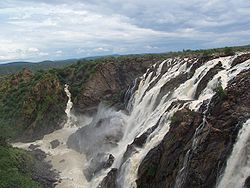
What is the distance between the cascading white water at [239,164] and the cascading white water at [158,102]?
9.65 ft

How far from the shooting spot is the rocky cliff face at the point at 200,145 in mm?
21000

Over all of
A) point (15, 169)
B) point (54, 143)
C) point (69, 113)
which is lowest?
point (54, 143)

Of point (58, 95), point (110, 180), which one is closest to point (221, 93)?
point (110, 180)

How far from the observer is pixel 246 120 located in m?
20.9

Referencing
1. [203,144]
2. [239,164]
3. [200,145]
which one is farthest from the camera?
[200,145]

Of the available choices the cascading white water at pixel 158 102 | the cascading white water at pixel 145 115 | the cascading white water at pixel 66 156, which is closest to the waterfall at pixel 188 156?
the cascading white water at pixel 145 115

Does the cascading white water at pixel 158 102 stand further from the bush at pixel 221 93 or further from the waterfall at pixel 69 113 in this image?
the waterfall at pixel 69 113

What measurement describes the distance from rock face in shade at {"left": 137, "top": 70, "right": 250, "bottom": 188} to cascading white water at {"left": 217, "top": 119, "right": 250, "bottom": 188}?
39 centimetres

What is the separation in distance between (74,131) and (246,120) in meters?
31.0

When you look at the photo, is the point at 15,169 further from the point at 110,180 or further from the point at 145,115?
the point at 145,115

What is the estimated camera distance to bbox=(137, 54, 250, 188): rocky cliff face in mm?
21000

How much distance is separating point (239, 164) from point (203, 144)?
9.91 feet

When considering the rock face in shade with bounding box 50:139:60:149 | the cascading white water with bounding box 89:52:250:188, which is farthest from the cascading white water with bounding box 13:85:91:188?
the cascading white water with bounding box 89:52:250:188

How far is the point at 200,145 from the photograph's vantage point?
22.2 meters
